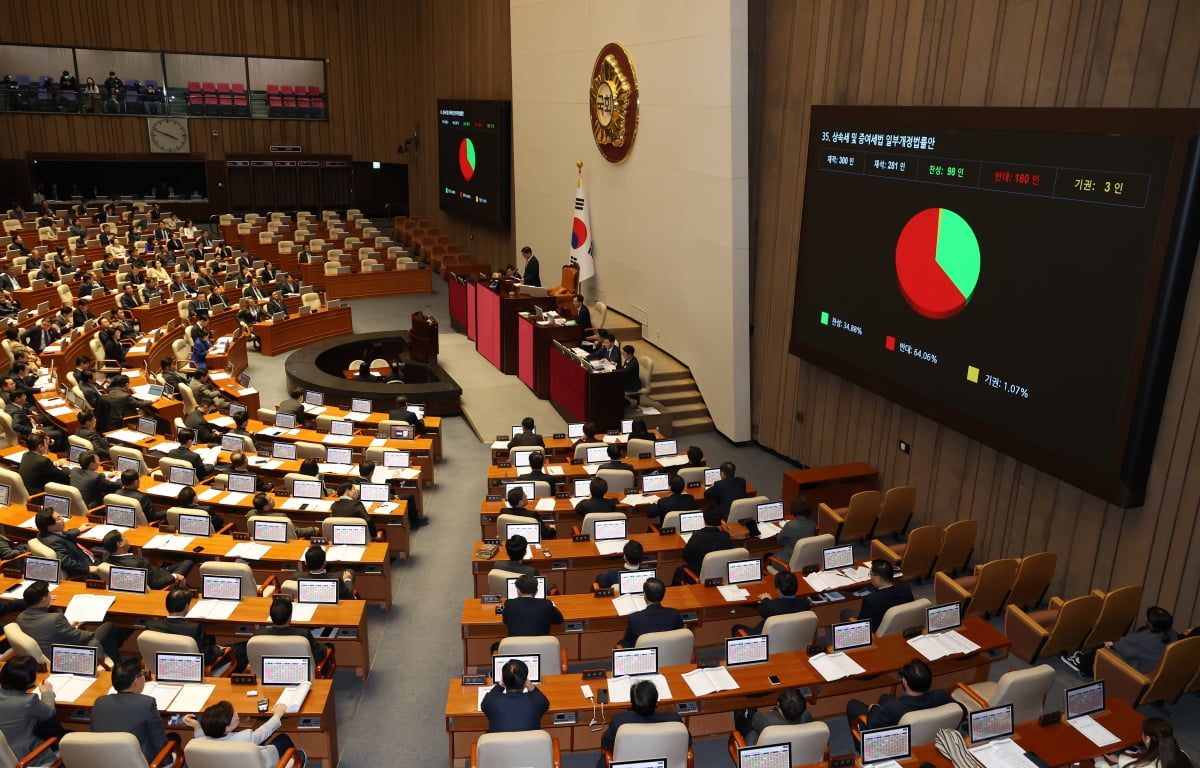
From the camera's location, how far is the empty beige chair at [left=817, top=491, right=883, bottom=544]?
9.92 m

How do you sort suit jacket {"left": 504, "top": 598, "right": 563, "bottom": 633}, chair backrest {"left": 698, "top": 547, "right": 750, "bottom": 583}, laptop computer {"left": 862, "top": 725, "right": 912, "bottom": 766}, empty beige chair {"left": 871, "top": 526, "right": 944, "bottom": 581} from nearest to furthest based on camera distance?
1. laptop computer {"left": 862, "top": 725, "right": 912, "bottom": 766}
2. suit jacket {"left": 504, "top": 598, "right": 563, "bottom": 633}
3. chair backrest {"left": 698, "top": 547, "right": 750, "bottom": 583}
4. empty beige chair {"left": 871, "top": 526, "right": 944, "bottom": 581}

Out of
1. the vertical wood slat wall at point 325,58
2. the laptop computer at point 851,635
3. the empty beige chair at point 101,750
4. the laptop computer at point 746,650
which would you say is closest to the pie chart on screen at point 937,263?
the laptop computer at point 851,635

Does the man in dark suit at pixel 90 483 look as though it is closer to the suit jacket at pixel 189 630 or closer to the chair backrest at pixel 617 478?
the suit jacket at pixel 189 630

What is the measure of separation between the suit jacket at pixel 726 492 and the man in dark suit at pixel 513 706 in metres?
4.45

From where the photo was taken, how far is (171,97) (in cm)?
2812

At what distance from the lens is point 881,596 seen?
7555 mm

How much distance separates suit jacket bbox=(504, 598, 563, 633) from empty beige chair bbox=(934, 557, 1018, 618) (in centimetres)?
390

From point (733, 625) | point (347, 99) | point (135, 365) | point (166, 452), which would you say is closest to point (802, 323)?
point (733, 625)

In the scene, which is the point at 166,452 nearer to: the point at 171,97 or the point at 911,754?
the point at 911,754

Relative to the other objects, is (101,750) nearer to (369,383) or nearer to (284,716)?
(284,716)

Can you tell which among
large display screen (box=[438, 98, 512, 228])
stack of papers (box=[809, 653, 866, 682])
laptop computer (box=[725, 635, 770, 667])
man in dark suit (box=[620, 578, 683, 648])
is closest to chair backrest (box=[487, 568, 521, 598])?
man in dark suit (box=[620, 578, 683, 648])

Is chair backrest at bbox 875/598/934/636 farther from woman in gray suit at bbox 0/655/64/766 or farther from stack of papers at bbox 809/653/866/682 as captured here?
woman in gray suit at bbox 0/655/64/766

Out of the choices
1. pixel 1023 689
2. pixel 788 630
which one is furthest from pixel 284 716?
pixel 1023 689

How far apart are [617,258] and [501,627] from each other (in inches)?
405
